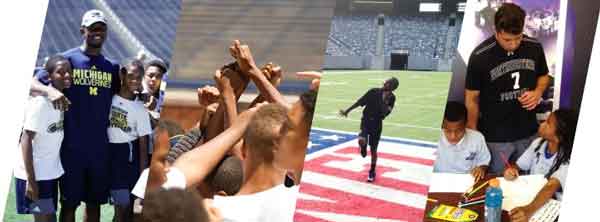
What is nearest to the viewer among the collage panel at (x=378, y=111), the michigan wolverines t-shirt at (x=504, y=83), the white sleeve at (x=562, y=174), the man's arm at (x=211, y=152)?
the white sleeve at (x=562, y=174)

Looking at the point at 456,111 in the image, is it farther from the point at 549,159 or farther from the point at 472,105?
the point at 549,159

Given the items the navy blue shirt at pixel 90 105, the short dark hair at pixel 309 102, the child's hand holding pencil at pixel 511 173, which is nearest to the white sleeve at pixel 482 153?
the child's hand holding pencil at pixel 511 173

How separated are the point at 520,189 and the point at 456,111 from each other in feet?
1.65

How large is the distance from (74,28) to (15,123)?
65 centimetres

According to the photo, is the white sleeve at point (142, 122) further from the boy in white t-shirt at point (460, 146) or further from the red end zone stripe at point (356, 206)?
the boy in white t-shirt at point (460, 146)

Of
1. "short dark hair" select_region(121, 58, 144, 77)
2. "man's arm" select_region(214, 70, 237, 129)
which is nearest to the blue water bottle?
"man's arm" select_region(214, 70, 237, 129)

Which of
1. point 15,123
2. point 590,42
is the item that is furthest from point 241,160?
point 590,42

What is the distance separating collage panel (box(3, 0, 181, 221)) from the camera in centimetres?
410

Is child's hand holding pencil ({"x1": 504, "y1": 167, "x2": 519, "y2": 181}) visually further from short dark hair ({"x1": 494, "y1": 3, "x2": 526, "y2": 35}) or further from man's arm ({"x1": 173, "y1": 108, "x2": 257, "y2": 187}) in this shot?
man's arm ({"x1": 173, "y1": 108, "x2": 257, "y2": 187})

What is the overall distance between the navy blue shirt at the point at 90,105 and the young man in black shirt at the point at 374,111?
1.31 metres

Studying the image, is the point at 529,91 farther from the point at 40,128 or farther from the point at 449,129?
the point at 40,128

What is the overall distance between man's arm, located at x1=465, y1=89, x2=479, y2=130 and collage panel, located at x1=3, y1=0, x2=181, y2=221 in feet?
5.49

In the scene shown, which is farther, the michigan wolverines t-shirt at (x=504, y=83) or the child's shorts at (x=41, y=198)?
the child's shorts at (x=41, y=198)

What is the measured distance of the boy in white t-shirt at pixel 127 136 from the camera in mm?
4109
